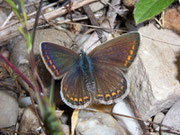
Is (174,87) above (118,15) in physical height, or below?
below

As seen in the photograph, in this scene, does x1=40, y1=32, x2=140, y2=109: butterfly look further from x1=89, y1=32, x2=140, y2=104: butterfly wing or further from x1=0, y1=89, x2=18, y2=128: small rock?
x1=0, y1=89, x2=18, y2=128: small rock

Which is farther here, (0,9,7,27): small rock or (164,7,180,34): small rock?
(0,9,7,27): small rock

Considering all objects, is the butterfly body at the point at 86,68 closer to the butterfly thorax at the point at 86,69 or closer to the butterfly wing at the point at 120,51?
the butterfly thorax at the point at 86,69

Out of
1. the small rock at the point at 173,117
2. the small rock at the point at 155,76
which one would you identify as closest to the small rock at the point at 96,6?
the small rock at the point at 155,76

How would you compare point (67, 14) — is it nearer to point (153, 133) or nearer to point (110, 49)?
point (110, 49)

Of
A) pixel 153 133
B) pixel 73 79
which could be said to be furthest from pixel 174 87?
pixel 73 79

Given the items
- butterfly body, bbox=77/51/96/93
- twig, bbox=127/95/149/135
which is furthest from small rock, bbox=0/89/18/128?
twig, bbox=127/95/149/135
